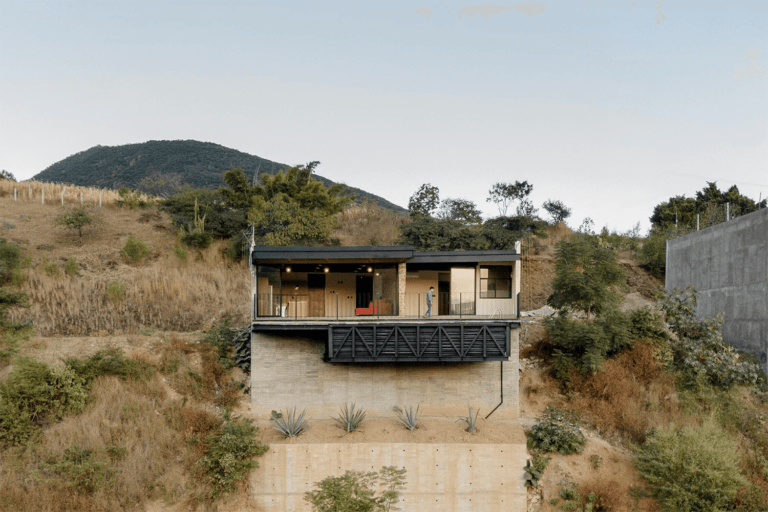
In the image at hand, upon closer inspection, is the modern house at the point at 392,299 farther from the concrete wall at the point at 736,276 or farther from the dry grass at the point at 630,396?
the concrete wall at the point at 736,276

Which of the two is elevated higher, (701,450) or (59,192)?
(59,192)

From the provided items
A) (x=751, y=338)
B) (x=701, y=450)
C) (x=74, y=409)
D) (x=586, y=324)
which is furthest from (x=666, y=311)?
(x=74, y=409)

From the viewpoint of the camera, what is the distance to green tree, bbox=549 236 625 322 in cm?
1750

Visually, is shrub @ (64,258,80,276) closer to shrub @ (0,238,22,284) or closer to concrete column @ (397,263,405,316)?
shrub @ (0,238,22,284)

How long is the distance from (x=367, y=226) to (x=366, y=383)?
55.8 feet

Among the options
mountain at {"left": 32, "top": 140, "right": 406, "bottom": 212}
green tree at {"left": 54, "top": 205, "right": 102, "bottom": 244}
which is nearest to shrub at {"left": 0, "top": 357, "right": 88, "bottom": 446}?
green tree at {"left": 54, "top": 205, "right": 102, "bottom": 244}

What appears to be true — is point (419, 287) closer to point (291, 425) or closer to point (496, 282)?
point (496, 282)

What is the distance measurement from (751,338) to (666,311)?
2850mm

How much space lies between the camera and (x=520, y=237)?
30828mm

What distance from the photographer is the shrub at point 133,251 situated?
24.9 m

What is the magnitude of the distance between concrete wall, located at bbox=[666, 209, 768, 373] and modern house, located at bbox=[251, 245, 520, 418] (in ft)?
28.7

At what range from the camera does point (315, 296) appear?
64.1 ft

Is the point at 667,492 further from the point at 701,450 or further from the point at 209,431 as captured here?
the point at 209,431

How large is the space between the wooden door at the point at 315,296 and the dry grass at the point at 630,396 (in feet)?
32.9
